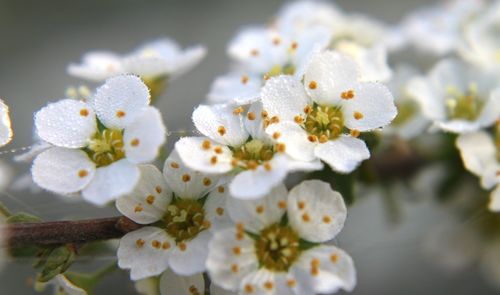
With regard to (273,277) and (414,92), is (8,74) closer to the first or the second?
(414,92)

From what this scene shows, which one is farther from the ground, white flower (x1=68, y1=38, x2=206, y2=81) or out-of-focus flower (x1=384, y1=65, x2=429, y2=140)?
white flower (x1=68, y1=38, x2=206, y2=81)

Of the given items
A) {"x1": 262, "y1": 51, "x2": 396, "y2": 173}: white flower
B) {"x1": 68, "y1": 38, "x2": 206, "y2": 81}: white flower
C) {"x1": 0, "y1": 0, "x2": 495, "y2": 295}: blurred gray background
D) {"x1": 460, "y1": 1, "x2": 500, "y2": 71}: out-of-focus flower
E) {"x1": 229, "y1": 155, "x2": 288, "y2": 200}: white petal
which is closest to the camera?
{"x1": 229, "y1": 155, "x2": 288, "y2": 200}: white petal

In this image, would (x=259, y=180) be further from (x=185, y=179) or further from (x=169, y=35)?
(x=169, y=35)

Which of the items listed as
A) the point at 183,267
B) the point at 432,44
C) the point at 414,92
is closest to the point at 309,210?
the point at 183,267

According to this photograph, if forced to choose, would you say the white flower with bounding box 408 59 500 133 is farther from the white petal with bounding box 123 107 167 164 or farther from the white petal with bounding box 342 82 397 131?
the white petal with bounding box 123 107 167 164

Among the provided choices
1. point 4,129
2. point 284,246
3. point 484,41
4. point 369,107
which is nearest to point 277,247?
point 284,246

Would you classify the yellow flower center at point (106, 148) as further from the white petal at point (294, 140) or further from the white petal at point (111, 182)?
the white petal at point (294, 140)

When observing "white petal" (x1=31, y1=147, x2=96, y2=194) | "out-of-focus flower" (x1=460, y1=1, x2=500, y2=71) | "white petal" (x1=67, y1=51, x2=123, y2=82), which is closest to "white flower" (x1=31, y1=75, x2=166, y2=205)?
"white petal" (x1=31, y1=147, x2=96, y2=194)

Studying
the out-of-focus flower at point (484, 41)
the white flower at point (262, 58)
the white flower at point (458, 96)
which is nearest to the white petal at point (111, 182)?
the white flower at point (262, 58)
